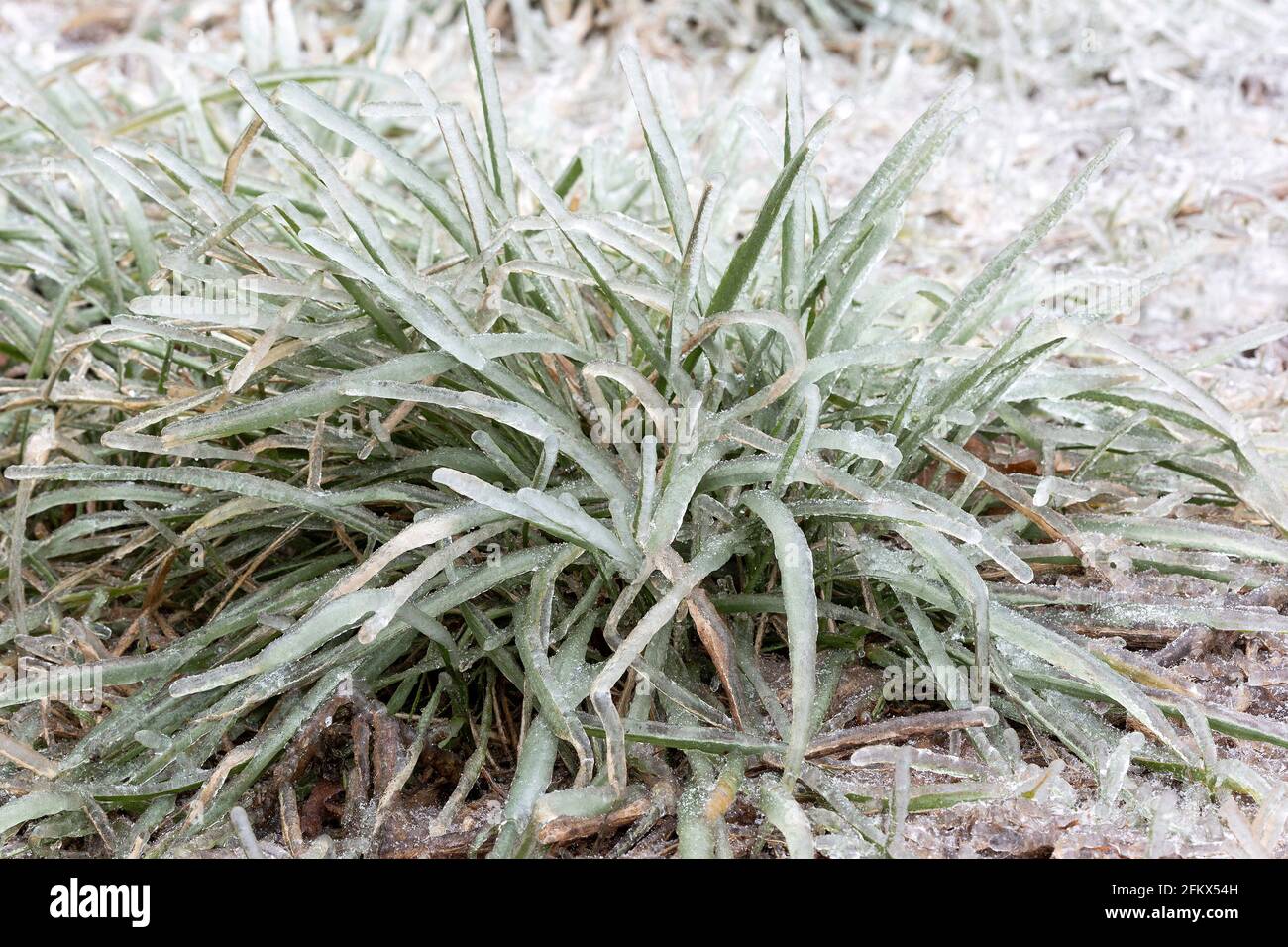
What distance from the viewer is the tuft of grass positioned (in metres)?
1.28

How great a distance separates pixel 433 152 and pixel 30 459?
1.43 metres

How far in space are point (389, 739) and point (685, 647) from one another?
0.37 meters

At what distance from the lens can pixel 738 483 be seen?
141 cm

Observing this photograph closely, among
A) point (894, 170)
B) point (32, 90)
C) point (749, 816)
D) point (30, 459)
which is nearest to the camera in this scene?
point (749, 816)

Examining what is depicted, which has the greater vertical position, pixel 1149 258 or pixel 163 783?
pixel 1149 258

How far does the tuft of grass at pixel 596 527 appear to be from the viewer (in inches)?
50.5

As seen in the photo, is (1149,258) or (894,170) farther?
(1149,258)

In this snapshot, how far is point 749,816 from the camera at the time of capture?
1.33 m

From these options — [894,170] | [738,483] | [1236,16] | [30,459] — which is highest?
[1236,16]

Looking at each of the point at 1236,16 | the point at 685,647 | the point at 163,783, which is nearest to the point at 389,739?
the point at 163,783

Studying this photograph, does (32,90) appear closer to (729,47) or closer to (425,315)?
(425,315)

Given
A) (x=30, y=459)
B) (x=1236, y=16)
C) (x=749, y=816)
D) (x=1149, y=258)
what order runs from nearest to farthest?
1. (x=749, y=816)
2. (x=30, y=459)
3. (x=1149, y=258)
4. (x=1236, y=16)

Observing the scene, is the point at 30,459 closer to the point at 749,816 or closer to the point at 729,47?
the point at 749,816

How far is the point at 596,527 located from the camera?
128cm
